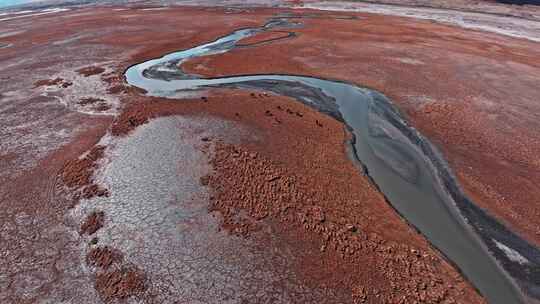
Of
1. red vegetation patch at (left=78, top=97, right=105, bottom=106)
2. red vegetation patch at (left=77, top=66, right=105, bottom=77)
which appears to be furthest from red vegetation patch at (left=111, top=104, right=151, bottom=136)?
red vegetation patch at (left=77, top=66, right=105, bottom=77)

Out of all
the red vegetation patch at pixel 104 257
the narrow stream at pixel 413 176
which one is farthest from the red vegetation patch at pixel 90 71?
the red vegetation patch at pixel 104 257

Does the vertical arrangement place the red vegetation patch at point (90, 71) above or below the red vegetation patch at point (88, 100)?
above

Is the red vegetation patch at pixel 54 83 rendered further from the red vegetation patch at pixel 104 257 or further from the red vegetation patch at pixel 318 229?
the red vegetation patch at pixel 104 257

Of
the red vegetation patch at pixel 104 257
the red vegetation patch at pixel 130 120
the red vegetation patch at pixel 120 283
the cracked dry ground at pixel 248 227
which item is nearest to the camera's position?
the red vegetation patch at pixel 120 283

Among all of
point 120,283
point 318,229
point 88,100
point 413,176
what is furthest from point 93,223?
point 88,100

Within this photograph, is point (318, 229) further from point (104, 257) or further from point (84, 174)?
point (84, 174)
